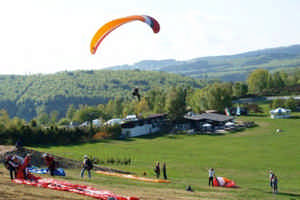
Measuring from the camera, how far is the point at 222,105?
107 m

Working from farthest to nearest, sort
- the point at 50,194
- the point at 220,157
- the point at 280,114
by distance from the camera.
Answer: the point at 280,114 < the point at 220,157 < the point at 50,194

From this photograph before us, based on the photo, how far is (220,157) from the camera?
4916 cm

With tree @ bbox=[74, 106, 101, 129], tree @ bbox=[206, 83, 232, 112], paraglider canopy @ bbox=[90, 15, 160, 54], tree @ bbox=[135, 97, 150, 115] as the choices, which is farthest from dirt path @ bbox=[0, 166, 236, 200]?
tree @ bbox=[135, 97, 150, 115]

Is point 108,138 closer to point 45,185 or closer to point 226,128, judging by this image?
point 226,128

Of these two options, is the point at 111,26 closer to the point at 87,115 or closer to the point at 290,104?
the point at 87,115

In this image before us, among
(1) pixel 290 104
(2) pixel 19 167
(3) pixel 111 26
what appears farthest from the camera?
(1) pixel 290 104

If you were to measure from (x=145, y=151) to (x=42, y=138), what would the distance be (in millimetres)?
16667

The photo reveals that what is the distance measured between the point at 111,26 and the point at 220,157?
26770 millimetres

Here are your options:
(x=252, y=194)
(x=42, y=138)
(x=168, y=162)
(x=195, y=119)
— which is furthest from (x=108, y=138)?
(x=252, y=194)

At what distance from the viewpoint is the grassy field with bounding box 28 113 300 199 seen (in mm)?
26064

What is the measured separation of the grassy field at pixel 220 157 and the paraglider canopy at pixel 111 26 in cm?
1006

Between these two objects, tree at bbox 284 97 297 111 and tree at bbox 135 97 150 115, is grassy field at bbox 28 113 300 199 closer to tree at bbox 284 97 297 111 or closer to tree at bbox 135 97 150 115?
tree at bbox 284 97 297 111

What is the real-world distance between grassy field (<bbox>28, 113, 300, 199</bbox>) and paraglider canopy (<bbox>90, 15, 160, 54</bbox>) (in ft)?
33.0

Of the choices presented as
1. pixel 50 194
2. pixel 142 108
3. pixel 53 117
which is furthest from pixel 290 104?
pixel 50 194
